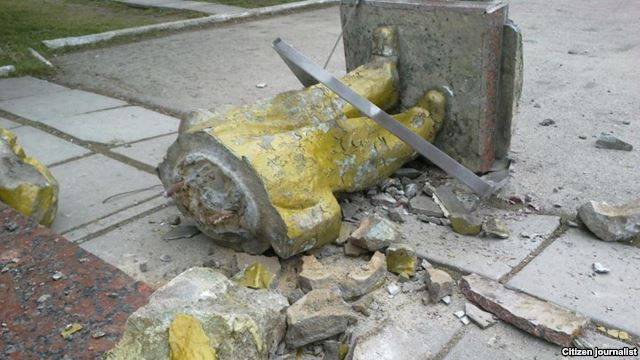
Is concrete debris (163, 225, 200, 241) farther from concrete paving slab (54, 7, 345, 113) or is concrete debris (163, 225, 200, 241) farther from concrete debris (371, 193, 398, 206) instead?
concrete paving slab (54, 7, 345, 113)

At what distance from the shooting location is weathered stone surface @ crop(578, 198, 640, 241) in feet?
8.35

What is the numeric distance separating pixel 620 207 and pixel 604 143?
989 millimetres

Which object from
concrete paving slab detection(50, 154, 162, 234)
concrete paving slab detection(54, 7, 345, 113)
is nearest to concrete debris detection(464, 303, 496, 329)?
concrete paving slab detection(50, 154, 162, 234)

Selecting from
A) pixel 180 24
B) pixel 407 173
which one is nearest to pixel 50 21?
pixel 180 24

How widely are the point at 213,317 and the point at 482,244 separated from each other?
1.30 meters

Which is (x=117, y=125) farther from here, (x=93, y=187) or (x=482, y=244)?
(x=482, y=244)

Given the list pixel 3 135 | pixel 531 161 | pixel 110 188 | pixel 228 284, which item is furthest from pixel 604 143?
pixel 3 135

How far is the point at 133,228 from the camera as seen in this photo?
2789mm

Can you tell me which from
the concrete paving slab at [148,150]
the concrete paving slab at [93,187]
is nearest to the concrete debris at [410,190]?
the concrete paving slab at [93,187]

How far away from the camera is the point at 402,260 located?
2389 mm

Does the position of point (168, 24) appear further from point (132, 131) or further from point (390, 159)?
point (390, 159)

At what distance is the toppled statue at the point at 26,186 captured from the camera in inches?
103

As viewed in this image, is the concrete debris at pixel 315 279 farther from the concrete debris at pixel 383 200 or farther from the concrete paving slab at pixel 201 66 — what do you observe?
the concrete paving slab at pixel 201 66

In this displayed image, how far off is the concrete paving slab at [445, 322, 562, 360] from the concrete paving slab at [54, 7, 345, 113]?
3055 mm
